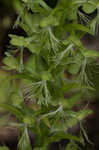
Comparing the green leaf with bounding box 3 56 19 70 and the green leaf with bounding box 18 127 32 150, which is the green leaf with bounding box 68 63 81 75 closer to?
the green leaf with bounding box 3 56 19 70

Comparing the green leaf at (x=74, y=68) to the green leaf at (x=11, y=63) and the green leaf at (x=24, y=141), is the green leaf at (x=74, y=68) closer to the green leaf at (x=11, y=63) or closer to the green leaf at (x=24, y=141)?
the green leaf at (x=11, y=63)

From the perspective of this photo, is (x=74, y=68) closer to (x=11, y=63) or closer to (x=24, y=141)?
(x=11, y=63)

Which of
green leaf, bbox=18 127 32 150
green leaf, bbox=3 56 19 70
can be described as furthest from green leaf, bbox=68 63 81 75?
green leaf, bbox=18 127 32 150

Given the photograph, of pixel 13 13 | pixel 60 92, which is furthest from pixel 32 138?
pixel 60 92

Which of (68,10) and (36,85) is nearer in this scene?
(68,10)

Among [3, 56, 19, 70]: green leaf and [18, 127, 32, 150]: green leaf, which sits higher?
[3, 56, 19, 70]: green leaf

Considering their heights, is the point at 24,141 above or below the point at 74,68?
below

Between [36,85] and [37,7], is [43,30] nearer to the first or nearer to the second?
[37,7]

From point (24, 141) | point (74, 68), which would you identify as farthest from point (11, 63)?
point (24, 141)

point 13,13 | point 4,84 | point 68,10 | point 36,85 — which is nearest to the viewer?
point 68,10

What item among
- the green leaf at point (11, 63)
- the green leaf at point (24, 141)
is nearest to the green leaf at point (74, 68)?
the green leaf at point (11, 63)

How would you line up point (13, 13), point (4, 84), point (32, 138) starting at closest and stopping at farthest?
point (4, 84) < point (32, 138) < point (13, 13)
